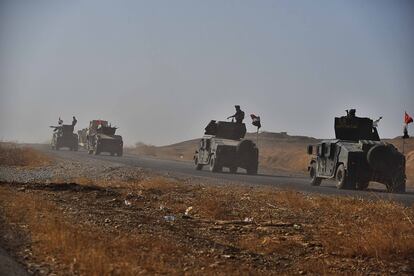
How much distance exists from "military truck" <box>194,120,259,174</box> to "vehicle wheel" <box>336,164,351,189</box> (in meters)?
8.56

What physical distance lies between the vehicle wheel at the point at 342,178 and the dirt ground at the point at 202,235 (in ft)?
19.7

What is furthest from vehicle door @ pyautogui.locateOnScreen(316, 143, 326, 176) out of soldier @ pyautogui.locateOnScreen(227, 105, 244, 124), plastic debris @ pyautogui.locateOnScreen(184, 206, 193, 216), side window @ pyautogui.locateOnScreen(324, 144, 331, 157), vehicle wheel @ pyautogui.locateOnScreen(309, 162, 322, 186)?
plastic debris @ pyautogui.locateOnScreen(184, 206, 193, 216)

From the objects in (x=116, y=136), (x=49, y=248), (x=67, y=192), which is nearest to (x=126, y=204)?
(x=67, y=192)

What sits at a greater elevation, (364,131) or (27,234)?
(364,131)

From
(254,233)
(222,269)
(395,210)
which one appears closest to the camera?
(222,269)

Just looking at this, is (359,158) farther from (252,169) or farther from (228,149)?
(252,169)

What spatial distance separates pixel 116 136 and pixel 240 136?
1924cm

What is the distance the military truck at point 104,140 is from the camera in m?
47.6

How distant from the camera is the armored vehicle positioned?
56781 millimetres

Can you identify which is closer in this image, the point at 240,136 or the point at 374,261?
the point at 374,261

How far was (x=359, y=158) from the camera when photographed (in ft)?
64.4

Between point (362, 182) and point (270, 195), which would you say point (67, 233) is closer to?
→ point (270, 195)

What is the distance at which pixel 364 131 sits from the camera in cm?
2195

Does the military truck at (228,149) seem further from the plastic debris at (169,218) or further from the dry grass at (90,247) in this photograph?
the dry grass at (90,247)
